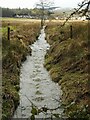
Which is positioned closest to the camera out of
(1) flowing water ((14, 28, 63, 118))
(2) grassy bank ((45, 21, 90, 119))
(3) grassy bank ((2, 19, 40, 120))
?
(3) grassy bank ((2, 19, 40, 120))

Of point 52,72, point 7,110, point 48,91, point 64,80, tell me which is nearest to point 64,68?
point 52,72

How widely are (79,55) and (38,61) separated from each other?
439cm

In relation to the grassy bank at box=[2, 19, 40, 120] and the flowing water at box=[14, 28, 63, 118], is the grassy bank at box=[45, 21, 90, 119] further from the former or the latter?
the grassy bank at box=[2, 19, 40, 120]

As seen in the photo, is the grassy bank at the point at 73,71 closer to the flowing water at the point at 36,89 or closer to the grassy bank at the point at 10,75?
the flowing water at the point at 36,89

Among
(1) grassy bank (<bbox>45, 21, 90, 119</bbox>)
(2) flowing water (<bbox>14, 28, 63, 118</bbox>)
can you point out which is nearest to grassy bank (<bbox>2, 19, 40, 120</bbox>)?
(2) flowing water (<bbox>14, 28, 63, 118</bbox>)

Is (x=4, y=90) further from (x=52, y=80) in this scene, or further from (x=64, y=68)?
(x=64, y=68)

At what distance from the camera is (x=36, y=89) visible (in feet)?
47.3

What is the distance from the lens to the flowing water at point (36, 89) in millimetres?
11641

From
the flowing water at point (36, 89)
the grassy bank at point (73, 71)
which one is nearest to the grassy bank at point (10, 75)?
the flowing water at point (36, 89)

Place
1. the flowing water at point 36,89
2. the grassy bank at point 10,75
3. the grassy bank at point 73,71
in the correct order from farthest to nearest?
the grassy bank at point 73,71 → the flowing water at point 36,89 → the grassy bank at point 10,75

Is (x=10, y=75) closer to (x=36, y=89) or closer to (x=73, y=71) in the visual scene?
(x=36, y=89)

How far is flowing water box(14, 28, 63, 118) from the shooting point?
38.2 feet

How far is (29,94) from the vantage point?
13609 mm

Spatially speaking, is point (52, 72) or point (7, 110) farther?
point (52, 72)
